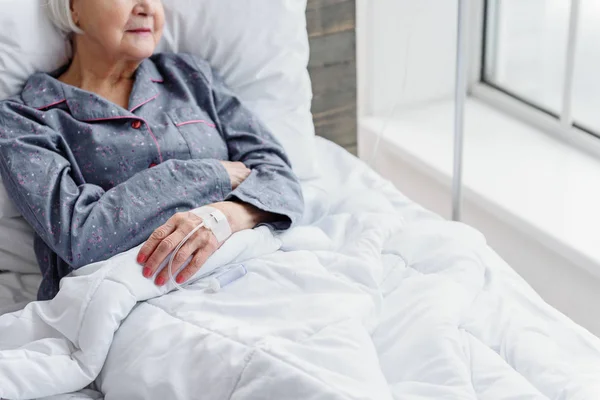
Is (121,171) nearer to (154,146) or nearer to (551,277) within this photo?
(154,146)

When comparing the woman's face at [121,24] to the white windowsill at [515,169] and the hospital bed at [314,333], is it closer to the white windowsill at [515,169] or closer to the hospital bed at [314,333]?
the hospital bed at [314,333]

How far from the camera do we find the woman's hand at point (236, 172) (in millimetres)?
1674

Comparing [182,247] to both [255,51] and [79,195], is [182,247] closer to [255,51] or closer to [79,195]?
[79,195]

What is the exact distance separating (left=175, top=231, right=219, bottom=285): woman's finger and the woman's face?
418 mm

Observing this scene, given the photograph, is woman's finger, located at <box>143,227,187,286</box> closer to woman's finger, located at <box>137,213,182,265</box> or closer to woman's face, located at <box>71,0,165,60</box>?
woman's finger, located at <box>137,213,182,265</box>

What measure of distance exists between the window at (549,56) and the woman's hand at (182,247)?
1078 mm

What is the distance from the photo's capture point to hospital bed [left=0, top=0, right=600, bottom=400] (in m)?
1.25

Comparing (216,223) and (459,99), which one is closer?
(216,223)

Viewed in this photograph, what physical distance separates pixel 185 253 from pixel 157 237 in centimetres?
6

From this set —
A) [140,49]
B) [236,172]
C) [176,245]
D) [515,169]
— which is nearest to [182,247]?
[176,245]

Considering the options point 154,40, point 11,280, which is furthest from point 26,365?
point 154,40

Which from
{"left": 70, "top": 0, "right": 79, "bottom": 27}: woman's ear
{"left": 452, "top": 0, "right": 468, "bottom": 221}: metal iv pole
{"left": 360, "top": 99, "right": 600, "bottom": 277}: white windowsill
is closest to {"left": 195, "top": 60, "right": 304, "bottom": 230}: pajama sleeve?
{"left": 70, "top": 0, "right": 79, "bottom": 27}: woman's ear

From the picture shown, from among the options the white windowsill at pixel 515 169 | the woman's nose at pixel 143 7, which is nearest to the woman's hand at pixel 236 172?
the woman's nose at pixel 143 7

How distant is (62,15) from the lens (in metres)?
1.67
